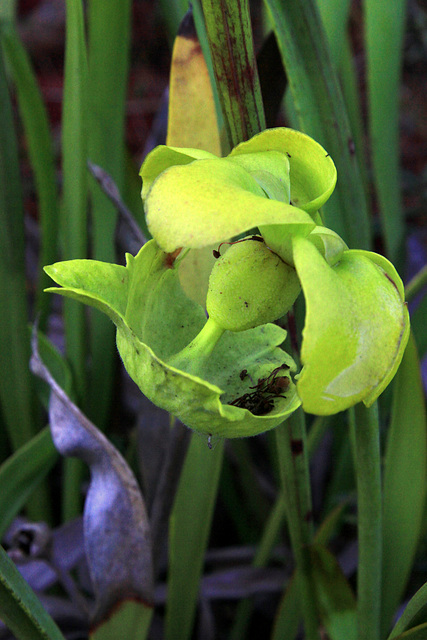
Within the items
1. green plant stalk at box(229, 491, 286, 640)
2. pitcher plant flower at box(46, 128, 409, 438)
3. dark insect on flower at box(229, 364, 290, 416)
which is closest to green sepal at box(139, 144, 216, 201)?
pitcher plant flower at box(46, 128, 409, 438)

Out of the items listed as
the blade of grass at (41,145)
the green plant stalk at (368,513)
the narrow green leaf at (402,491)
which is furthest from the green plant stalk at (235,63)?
the blade of grass at (41,145)

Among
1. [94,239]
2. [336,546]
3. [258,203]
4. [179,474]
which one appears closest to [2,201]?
[94,239]

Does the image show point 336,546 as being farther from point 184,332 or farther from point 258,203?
point 258,203

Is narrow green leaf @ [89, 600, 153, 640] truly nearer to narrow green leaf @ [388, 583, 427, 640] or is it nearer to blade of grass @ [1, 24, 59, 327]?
narrow green leaf @ [388, 583, 427, 640]

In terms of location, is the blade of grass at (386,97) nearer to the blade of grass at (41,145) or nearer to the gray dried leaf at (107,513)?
the blade of grass at (41,145)

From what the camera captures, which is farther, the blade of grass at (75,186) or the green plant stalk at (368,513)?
the blade of grass at (75,186)

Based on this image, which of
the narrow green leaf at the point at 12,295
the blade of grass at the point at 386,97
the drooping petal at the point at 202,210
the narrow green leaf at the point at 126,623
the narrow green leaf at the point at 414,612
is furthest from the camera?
the blade of grass at the point at 386,97

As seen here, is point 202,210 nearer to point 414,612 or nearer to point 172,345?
point 172,345
